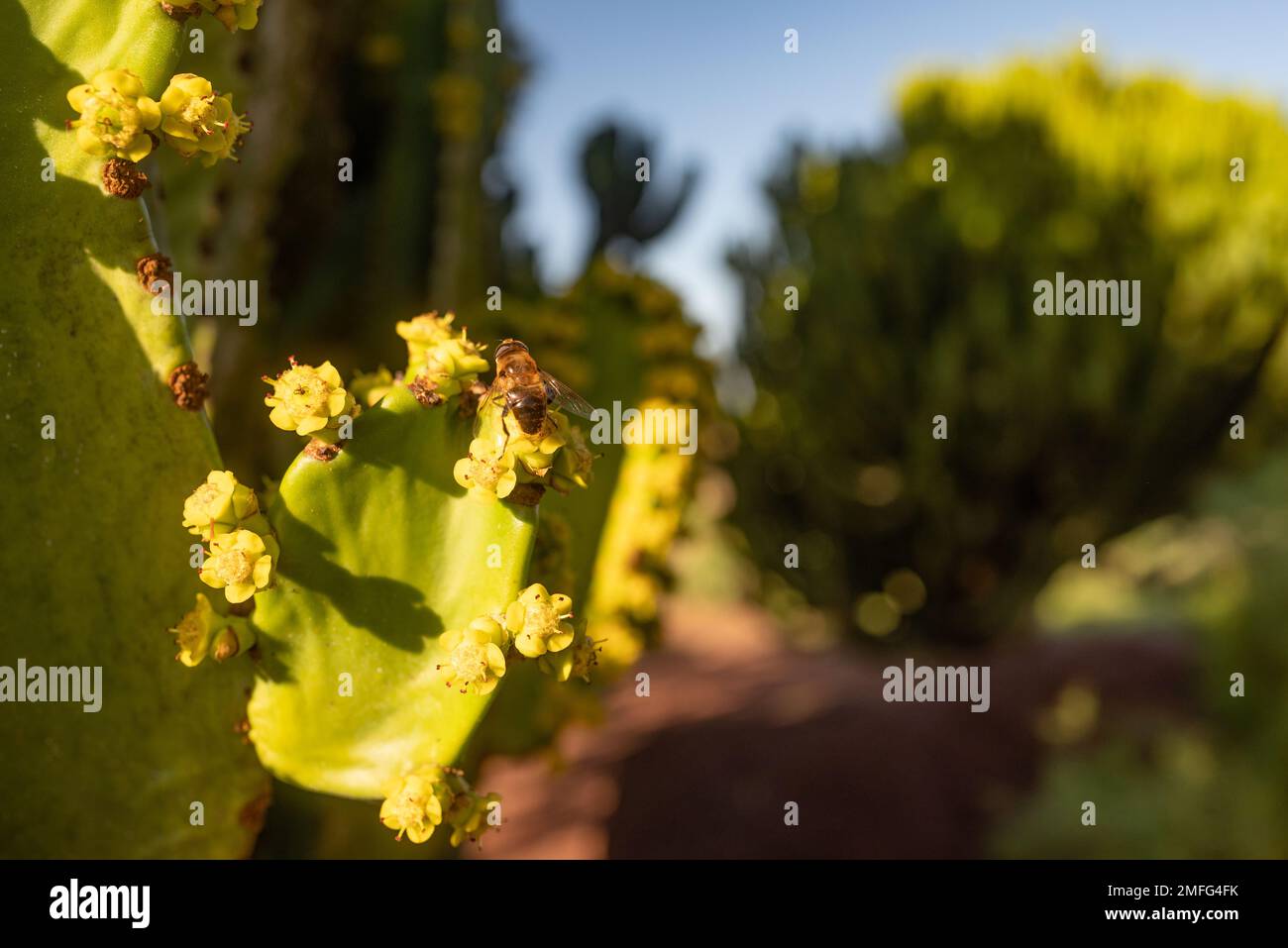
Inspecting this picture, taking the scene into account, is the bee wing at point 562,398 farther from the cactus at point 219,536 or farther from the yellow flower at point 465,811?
the yellow flower at point 465,811

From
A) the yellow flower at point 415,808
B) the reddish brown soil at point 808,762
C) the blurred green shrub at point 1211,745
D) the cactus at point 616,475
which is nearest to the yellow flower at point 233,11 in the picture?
the yellow flower at point 415,808

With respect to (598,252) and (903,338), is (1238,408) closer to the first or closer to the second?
(903,338)

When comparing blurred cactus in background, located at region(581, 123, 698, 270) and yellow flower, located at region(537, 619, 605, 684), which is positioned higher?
blurred cactus in background, located at region(581, 123, 698, 270)

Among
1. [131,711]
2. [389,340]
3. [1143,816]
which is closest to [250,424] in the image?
[389,340]

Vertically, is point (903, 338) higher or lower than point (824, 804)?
higher

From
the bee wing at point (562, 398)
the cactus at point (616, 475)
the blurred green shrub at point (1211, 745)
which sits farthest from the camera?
the blurred green shrub at point (1211, 745)

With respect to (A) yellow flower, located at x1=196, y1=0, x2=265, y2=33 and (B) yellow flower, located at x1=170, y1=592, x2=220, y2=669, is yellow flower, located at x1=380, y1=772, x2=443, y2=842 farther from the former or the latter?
(A) yellow flower, located at x1=196, y1=0, x2=265, y2=33

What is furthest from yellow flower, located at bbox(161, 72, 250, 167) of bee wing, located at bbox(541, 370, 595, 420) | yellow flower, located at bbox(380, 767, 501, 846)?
yellow flower, located at bbox(380, 767, 501, 846)
